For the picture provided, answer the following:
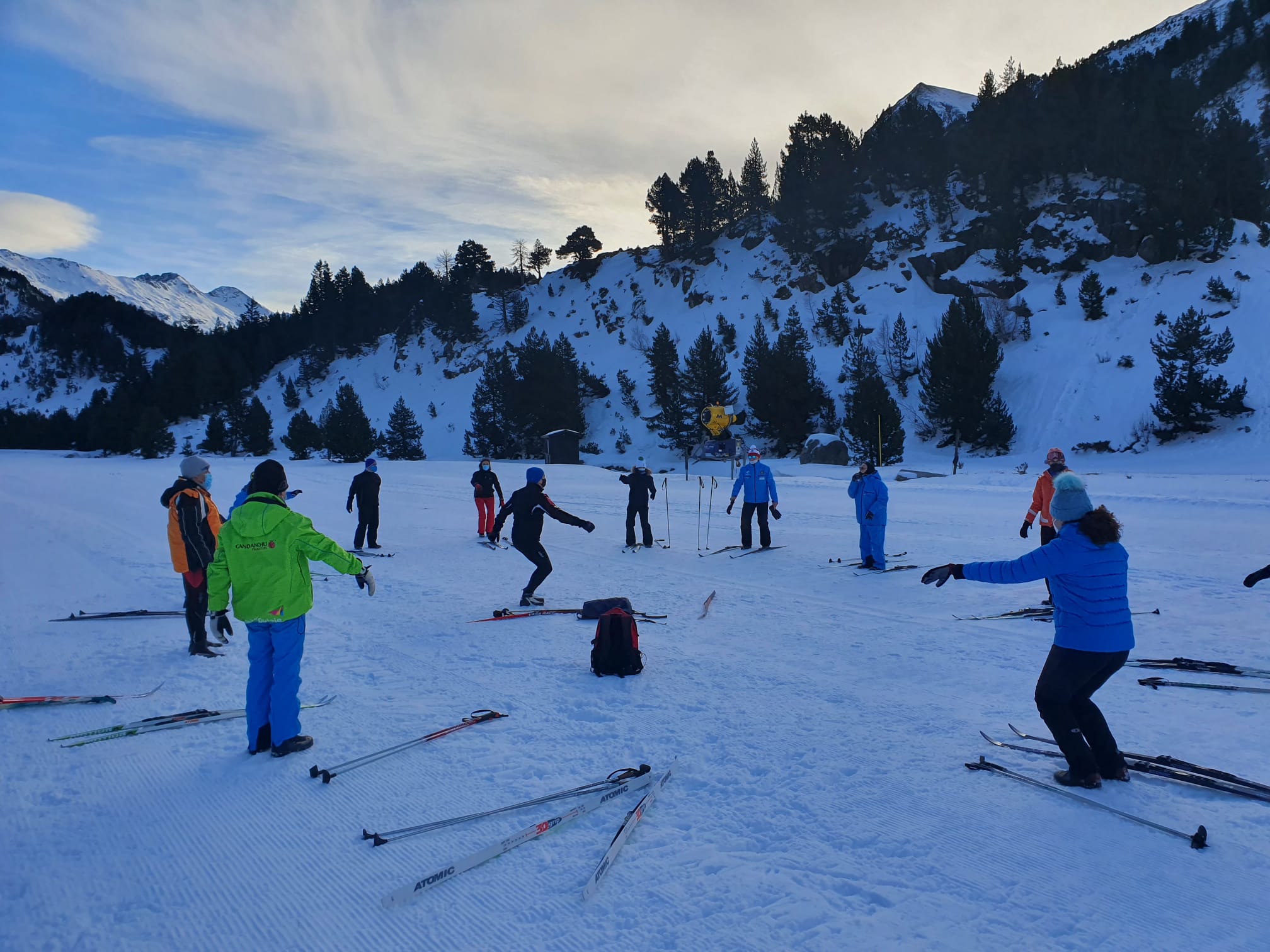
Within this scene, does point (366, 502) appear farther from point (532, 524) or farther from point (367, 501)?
point (532, 524)

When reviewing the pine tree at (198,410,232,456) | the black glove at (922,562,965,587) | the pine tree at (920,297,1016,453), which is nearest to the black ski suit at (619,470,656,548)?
the black glove at (922,562,965,587)

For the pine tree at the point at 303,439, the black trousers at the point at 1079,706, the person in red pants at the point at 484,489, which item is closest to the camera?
the black trousers at the point at 1079,706

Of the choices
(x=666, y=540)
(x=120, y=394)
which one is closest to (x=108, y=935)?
(x=666, y=540)

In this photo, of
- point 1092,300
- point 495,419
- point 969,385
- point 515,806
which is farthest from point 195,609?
point 1092,300

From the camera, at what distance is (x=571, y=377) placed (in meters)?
47.6

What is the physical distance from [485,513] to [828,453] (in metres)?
21.7

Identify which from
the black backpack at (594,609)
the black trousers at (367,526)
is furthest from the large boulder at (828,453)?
the black backpack at (594,609)

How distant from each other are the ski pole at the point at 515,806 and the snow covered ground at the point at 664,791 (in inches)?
2.4

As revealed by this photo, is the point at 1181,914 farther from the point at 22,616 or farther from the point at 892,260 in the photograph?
the point at 892,260

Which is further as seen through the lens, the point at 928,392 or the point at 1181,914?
the point at 928,392

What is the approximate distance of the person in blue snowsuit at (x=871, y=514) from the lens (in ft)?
34.4

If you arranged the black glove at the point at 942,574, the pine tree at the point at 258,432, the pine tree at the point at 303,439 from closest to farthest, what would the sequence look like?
A: the black glove at the point at 942,574
the pine tree at the point at 303,439
the pine tree at the point at 258,432

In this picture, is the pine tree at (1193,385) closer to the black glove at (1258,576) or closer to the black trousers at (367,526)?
the black glove at (1258,576)

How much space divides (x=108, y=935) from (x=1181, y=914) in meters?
4.48
